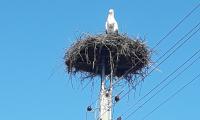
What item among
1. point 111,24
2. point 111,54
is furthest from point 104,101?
point 111,24

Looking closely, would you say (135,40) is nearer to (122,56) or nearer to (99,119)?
(122,56)

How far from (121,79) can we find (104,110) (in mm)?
804

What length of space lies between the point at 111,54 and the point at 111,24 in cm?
193

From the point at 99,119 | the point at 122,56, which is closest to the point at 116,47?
the point at 122,56

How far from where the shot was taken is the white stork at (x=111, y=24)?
2317cm

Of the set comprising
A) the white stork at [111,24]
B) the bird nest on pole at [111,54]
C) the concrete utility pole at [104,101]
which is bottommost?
the concrete utility pole at [104,101]

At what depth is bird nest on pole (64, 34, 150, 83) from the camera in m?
21.9

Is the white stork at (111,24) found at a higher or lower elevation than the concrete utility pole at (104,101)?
higher

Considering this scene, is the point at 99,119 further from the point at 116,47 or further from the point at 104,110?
the point at 116,47

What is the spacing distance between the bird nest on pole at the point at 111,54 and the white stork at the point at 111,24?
2.60 ft

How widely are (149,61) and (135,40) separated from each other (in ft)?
1.78

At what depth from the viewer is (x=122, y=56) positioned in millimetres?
21891

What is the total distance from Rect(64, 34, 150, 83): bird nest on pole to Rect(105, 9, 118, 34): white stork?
2.60 ft

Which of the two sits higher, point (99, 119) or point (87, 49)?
point (87, 49)
